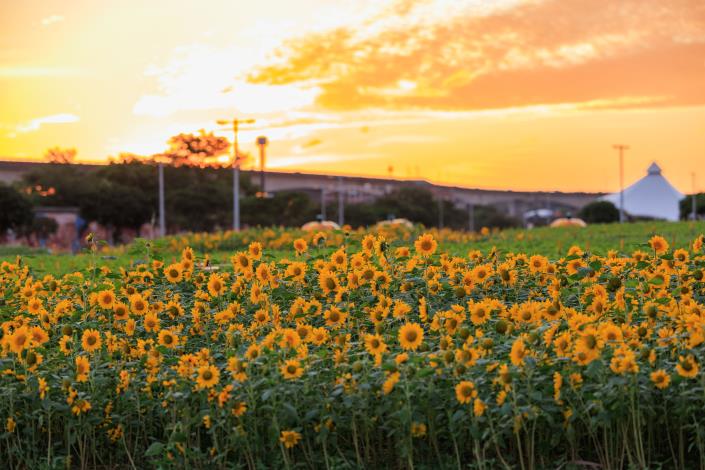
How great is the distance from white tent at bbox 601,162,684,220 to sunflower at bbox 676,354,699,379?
2876 inches

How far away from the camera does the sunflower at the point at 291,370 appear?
4.99m

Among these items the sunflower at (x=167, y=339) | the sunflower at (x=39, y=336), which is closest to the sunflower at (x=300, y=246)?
the sunflower at (x=167, y=339)

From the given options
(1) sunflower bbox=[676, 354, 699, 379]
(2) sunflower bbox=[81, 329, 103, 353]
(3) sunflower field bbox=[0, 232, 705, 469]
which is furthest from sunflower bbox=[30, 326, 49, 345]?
(1) sunflower bbox=[676, 354, 699, 379]

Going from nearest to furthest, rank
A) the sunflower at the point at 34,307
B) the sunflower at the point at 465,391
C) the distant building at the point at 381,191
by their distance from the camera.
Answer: the sunflower at the point at 465,391 → the sunflower at the point at 34,307 → the distant building at the point at 381,191

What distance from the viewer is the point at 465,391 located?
4.68 metres

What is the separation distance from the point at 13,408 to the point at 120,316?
1.18 meters

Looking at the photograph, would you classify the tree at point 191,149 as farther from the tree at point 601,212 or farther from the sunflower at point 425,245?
the sunflower at point 425,245

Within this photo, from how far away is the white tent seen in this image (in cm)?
7794

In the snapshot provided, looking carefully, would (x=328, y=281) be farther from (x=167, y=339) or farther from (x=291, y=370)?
(x=291, y=370)

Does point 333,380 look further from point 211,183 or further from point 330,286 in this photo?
point 211,183

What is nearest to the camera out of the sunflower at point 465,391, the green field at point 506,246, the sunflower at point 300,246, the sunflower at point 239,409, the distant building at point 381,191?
the sunflower at point 465,391

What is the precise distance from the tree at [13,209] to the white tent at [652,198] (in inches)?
1723

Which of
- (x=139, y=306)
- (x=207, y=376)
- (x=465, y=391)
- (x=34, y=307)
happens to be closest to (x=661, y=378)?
(x=465, y=391)

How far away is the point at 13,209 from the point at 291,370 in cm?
→ 4999
